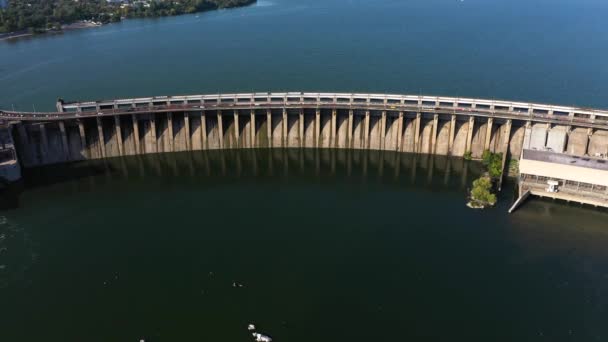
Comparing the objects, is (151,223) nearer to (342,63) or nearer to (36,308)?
(36,308)

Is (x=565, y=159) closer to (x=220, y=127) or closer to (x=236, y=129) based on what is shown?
(x=236, y=129)

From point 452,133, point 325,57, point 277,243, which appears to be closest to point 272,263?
point 277,243

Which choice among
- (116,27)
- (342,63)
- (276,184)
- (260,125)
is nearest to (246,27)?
(116,27)

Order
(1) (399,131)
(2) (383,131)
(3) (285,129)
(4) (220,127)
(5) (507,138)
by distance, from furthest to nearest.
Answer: (3) (285,129)
(4) (220,127)
(2) (383,131)
(1) (399,131)
(5) (507,138)

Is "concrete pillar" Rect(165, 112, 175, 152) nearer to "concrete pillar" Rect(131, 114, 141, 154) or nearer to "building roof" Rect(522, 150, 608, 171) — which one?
"concrete pillar" Rect(131, 114, 141, 154)

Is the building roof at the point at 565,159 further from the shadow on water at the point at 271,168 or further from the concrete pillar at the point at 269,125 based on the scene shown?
the concrete pillar at the point at 269,125

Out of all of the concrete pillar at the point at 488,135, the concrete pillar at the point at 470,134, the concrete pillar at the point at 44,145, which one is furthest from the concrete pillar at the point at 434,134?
the concrete pillar at the point at 44,145
